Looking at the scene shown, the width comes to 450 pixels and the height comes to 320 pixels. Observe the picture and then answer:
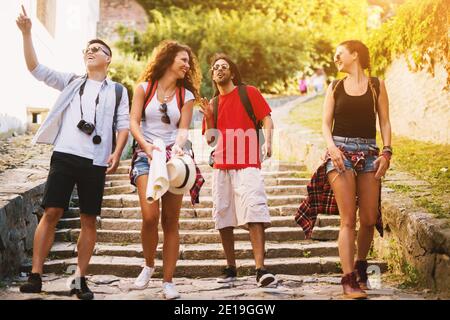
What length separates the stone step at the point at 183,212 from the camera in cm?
628

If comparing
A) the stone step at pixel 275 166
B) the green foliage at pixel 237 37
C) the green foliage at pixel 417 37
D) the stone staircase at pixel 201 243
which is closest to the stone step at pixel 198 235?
the stone staircase at pixel 201 243

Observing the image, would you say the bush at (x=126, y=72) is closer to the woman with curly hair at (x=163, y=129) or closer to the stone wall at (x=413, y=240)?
the stone wall at (x=413, y=240)

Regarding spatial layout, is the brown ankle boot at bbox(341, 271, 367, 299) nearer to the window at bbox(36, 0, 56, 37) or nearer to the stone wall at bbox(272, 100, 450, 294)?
the stone wall at bbox(272, 100, 450, 294)

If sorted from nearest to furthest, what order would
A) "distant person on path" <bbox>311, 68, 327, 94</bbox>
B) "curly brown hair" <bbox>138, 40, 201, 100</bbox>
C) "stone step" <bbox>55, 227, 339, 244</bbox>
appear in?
"curly brown hair" <bbox>138, 40, 201, 100</bbox>
"stone step" <bbox>55, 227, 339, 244</bbox>
"distant person on path" <bbox>311, 68, 327, 94</bbox>

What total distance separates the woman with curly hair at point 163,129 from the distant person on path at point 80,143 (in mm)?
153

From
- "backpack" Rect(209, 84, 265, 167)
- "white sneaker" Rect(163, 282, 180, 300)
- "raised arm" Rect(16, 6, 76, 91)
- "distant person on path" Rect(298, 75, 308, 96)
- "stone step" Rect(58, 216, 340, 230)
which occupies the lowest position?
"white sneaker" Rect(163, 282, 180, 300)

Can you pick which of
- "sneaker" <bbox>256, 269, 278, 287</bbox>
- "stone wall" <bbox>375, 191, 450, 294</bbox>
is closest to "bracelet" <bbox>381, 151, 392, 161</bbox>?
"stone wall" <bbox>375, 191, 450, 294</bbox>

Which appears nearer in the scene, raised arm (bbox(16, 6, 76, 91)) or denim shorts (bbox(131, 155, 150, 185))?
raised arm (bbox(16, 6, 76, 91))

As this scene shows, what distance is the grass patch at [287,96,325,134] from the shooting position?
38.4 feet

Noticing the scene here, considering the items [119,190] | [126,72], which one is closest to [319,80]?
[126,72]

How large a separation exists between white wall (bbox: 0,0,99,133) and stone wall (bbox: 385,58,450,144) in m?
6.15

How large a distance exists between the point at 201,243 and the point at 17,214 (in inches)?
71.6

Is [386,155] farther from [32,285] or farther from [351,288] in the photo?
[32,285]

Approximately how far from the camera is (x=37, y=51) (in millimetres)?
9922
